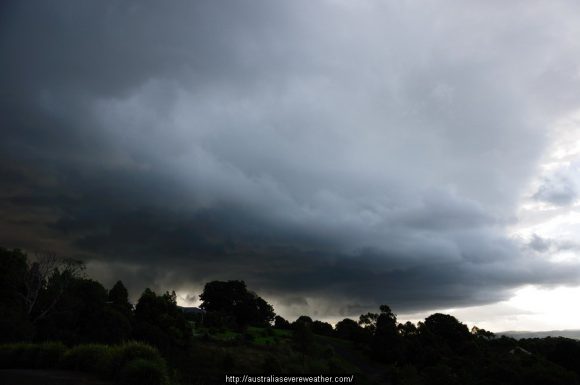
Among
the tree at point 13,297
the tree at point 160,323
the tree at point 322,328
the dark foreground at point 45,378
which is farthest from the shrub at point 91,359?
the tree at point 322,328

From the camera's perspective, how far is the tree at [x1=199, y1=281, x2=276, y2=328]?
124 metres

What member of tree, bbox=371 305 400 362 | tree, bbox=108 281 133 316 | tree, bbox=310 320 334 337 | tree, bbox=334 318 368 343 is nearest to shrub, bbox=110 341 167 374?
tree, bbox=108 281 133 316

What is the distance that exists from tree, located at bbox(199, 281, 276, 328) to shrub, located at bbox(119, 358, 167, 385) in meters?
109

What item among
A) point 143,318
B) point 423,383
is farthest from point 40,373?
point 423,383

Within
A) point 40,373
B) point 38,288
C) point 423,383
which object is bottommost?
point 423,383

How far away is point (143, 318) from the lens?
5816 centimetres

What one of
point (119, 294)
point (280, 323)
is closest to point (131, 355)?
point (119, 294)

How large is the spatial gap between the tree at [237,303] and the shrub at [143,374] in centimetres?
10881

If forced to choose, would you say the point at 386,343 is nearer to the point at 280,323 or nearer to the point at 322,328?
the point at 322,328

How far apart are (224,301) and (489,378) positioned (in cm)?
8823

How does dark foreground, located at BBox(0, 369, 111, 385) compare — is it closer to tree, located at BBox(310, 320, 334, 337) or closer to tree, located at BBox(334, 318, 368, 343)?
tree, located at BBox(334, 318, 368, 343)

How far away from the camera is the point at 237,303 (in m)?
127

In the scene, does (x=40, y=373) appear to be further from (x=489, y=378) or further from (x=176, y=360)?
(x=489, y=378)

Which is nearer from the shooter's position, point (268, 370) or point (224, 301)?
point (268, 370)
